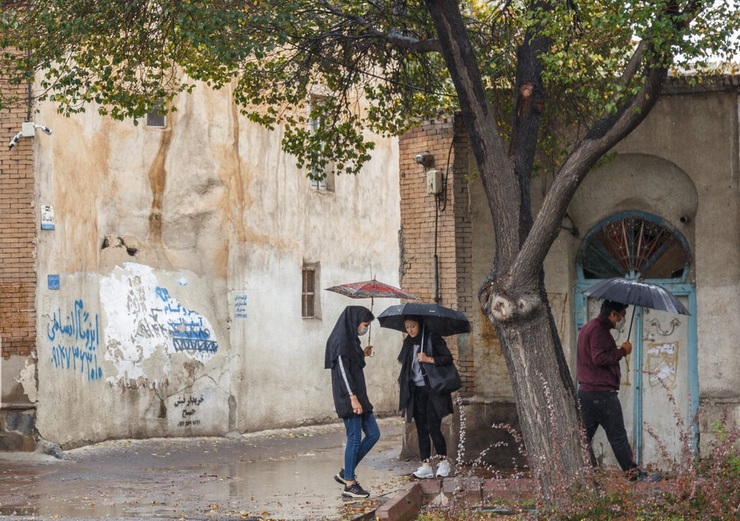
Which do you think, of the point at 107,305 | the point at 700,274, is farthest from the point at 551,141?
the point at 107,305

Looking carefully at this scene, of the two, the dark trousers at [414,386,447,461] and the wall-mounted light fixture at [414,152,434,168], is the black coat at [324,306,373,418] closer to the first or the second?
the dark trousers at [414,386,447,461]

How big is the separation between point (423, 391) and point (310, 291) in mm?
10131

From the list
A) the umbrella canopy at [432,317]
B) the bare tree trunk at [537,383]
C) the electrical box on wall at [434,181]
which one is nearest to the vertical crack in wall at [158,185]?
the electrical box on wall at [434,181]

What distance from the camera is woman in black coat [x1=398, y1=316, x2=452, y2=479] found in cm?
1313

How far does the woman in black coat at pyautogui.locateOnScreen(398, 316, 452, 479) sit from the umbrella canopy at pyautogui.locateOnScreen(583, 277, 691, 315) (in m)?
2.16

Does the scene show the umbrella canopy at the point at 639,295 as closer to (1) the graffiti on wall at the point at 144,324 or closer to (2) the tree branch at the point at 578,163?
(2) the tree branch at the point at 578,163

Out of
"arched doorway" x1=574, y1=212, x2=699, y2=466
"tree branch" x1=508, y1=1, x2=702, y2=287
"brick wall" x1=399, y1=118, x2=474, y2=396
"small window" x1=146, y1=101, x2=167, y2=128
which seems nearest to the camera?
"tree branch" x1=508, y1=1, x2=702, y2=287

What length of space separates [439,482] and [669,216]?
471cm

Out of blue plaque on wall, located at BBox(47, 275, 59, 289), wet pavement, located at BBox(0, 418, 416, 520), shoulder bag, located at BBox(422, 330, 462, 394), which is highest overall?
blue plaque on wall, located at BBox(47, 275, 59, 289)

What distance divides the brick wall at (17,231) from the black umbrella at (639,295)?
8201mm

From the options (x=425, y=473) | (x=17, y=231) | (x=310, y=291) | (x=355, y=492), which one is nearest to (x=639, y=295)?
(x=425, y=473)

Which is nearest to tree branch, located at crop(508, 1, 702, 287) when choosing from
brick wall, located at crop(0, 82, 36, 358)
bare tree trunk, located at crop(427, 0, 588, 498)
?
bare tree trunk, located at crop(427, 0, 588, 498)

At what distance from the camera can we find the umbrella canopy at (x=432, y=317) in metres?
13.0

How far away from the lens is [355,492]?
1166cm
